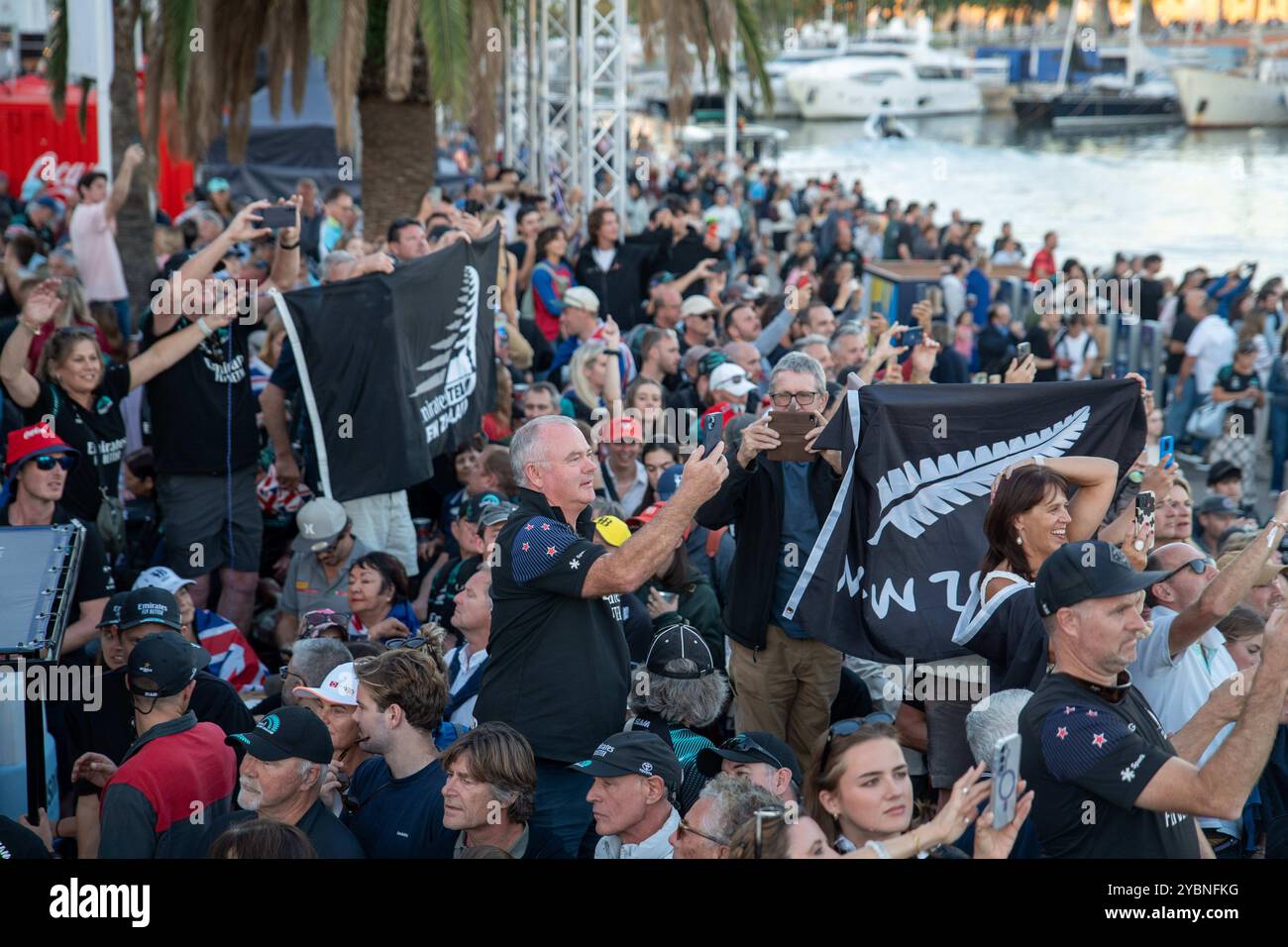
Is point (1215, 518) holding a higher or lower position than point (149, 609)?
lower

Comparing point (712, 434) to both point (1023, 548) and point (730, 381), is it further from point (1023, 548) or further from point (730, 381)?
point (730, 381)

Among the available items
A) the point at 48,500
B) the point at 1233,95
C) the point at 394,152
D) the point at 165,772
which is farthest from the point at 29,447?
the point at 1233,95

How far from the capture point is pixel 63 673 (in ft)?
17.8

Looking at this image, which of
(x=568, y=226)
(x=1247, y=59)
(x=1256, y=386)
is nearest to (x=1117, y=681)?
(x=1256, y=386)

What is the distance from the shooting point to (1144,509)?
607cm

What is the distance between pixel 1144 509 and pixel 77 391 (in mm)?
4778

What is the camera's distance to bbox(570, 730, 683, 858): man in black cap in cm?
435

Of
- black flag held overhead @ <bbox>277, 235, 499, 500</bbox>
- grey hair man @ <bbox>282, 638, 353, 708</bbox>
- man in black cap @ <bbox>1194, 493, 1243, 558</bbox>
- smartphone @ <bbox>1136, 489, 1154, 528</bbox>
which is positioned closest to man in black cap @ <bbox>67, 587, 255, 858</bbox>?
grey hair man @ <bbox>282, 638, 353, 708</bbox>

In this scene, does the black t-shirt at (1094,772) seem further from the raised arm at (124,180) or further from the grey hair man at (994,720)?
the raised arm at (124,180)

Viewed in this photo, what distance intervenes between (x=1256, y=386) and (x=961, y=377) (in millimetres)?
2976

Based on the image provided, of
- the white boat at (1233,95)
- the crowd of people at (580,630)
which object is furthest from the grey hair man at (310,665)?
the white boat at (1233,95)

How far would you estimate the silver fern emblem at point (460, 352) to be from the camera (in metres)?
8.39

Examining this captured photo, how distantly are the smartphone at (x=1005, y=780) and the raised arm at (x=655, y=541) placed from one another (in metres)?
1.29

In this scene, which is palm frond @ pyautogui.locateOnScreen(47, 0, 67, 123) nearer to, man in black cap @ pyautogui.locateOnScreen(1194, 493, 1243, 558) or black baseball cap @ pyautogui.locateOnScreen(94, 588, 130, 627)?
black baseball cap @ pyautogui.locateOnScreen(94, 588, 130, 627)
